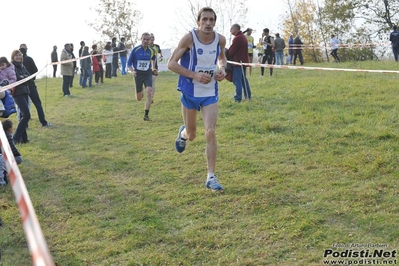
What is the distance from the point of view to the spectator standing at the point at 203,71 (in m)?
6.40

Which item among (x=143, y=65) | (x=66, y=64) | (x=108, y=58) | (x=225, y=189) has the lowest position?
(x=225, y=189)

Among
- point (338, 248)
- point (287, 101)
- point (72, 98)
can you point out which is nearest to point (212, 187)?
point (338, 248)

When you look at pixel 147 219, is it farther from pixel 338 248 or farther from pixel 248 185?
pixel 338 248

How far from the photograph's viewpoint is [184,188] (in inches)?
271

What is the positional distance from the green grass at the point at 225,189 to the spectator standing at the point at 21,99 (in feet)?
0.98

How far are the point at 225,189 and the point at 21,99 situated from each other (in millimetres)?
5847

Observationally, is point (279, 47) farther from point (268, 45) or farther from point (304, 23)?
point (304, 23)

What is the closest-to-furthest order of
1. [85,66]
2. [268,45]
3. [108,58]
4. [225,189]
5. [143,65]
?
[225,189] < [143,65] < [268,45] < [85,66] < [108,58]

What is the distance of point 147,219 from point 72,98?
1463 cm

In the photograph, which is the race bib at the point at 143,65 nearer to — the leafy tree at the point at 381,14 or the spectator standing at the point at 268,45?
the spectator standing at the point at 268,45

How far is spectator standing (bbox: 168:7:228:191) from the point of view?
640cm

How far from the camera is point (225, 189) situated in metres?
6.65

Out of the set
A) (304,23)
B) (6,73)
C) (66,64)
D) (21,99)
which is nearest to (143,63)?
(21,99)

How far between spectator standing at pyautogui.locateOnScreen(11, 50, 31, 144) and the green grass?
0.98ft
